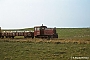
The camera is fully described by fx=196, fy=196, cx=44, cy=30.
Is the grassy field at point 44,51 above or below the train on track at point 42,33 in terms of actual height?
below

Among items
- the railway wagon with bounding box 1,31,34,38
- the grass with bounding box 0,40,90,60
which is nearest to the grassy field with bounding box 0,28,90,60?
the grass with bounding box 0,40,90,60

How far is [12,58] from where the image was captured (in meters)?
16.1

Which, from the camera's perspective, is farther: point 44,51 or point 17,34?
point 17,34

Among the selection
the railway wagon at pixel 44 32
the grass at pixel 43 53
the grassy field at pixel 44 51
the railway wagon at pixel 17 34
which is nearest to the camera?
the grass at pixel 43 53

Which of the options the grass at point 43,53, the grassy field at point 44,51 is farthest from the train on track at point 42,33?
the grass at point 43,53

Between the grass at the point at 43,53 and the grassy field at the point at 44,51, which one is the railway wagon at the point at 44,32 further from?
the grass at the point at 43,53

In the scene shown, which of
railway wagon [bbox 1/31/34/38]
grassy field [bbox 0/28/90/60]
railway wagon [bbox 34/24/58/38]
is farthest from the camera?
railway wagon [bbox 1/31/34/38]

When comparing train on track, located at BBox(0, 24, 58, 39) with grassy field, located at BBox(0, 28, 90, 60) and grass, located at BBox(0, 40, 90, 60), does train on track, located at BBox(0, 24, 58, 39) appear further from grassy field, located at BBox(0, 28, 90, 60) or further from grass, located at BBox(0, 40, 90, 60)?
grass, located at BBox(0, 40, 90, 60)

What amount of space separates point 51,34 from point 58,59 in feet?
72.0

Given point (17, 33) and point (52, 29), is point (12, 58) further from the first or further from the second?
point (17, 33)

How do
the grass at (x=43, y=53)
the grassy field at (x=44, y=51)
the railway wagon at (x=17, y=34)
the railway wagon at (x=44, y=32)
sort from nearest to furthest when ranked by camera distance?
1. the grass at (x=43, y=53)
2. the grassy field at (x=44, y=51)
3. the railway wagon at (x=44, y=32)
4. the railway wagon at (x=17, y=34)

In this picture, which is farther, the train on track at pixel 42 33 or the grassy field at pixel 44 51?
the train on track at pixel 42 33

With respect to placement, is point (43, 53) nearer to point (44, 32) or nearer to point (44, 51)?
point (44, 51)

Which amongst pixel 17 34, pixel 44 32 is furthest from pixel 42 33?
pixel 17 34
